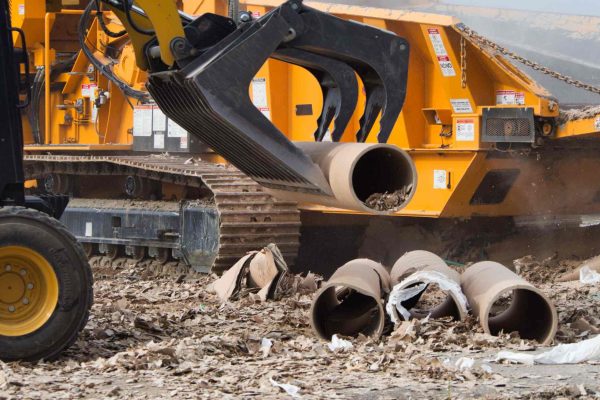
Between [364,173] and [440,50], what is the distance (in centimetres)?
329

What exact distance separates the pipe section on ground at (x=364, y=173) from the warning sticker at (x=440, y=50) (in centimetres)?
313

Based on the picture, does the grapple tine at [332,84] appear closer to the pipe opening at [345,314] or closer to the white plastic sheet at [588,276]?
the pipe opening at [345,314]

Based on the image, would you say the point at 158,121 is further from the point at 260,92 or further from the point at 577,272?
the point at 577,272

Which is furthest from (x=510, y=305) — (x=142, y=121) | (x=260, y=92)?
(x=142, y=121)

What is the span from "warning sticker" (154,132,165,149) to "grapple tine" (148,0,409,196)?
14.2 feet

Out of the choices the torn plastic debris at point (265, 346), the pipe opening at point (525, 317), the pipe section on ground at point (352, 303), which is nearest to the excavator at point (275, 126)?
the pipe section on ground at point (352, 303)

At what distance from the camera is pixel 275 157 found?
711 cm

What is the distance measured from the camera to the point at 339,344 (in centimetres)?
702

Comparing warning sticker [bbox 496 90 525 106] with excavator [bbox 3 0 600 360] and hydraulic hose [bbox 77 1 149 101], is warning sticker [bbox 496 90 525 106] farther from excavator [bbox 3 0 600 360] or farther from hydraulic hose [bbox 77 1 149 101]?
hydraulic hose [bbox 77 1 149 101]

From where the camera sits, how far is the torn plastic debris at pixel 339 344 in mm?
6902

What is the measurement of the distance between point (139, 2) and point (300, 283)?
123 inches

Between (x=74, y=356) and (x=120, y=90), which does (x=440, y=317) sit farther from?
(x=120, y=90)

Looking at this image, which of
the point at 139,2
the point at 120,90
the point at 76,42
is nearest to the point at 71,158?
the point at 120,90

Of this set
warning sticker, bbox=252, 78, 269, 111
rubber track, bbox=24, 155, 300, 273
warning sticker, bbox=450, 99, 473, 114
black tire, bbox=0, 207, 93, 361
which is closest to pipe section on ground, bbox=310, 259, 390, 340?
black tire, bbox=0, 207, 93, 361
